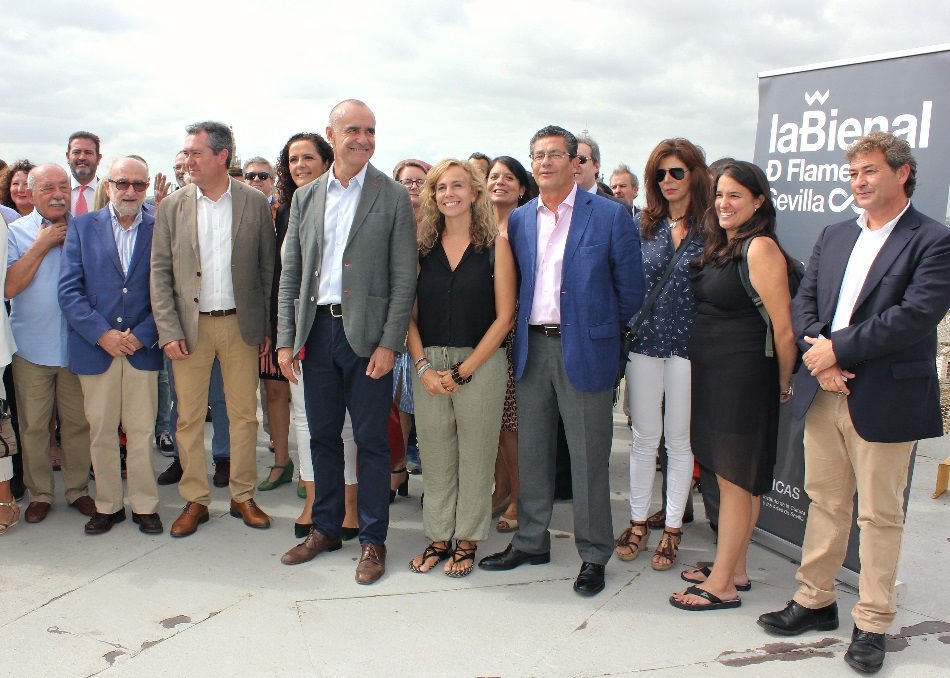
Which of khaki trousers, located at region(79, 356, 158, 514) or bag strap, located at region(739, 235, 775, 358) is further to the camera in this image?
khaki trousers, located at region(79, 356, 158, 514)

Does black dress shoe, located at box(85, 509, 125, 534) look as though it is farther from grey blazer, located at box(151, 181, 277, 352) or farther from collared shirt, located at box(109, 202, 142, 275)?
collared shirt, located at box(109, 202, 142, 275)

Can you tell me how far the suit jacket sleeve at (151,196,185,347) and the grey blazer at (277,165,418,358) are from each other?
0.80 meters

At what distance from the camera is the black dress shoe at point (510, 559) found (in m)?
3.70

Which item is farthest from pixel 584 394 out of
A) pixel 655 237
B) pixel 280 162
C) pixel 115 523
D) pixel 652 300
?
pixel 115 523

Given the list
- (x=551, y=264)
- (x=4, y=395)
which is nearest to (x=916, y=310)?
(x=551, y=264)

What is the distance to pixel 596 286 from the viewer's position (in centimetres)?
335

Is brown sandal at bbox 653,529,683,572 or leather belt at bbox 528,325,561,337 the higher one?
Answer: leather belt at bbox 528,325,561,337

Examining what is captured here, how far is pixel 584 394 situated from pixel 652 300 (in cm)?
61

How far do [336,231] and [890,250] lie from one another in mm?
2415

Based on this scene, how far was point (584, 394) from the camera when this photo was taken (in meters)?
3.42

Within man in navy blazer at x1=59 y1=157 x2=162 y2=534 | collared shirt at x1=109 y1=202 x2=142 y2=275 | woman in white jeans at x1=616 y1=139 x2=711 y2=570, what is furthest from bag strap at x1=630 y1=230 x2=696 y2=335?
collared shirt at x1=109 y1=202 x2=142 y2=275

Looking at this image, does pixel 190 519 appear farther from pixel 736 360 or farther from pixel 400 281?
pixel 736 360

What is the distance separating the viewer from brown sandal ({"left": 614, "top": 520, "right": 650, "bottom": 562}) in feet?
12.6

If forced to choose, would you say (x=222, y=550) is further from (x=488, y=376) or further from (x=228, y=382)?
(x=488, y=376)
